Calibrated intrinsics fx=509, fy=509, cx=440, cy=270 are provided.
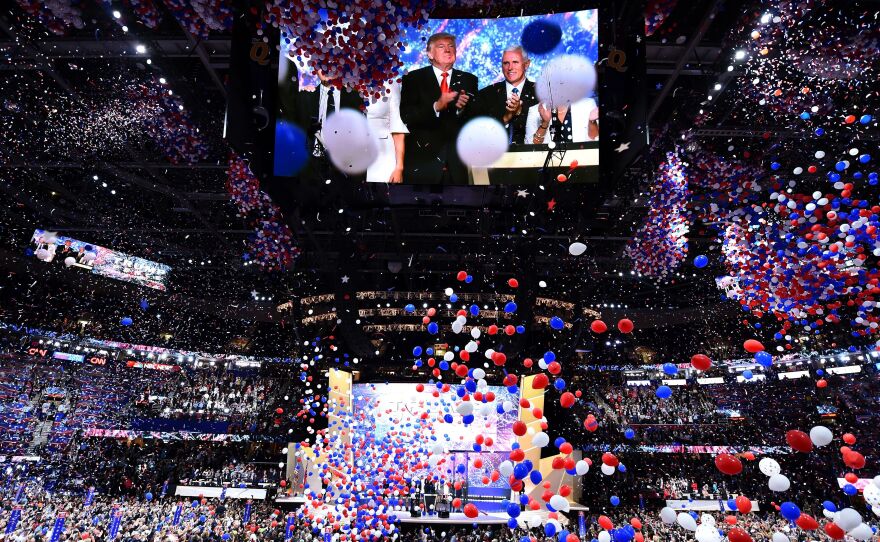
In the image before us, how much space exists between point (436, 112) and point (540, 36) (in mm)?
1037

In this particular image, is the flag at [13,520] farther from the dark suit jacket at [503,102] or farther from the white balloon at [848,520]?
the white balloon at [848,520]

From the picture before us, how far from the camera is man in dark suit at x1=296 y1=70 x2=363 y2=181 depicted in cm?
426

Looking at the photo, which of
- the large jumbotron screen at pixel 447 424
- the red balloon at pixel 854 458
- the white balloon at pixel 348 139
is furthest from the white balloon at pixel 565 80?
the large jumbotron screen at pixel 447 424

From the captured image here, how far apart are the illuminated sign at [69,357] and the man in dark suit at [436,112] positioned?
20.4m

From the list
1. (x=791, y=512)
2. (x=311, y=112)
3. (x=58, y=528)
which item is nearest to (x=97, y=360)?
(x=58, y=528)

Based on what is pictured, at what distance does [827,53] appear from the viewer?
14.4 feet

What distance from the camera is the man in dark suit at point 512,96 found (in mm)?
4211

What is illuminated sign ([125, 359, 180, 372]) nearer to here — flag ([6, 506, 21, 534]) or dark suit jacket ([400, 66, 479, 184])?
flag ([6, 506, 21, 534])

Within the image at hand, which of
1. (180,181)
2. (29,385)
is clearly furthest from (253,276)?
(29,385)

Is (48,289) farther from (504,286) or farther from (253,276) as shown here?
(504,286)

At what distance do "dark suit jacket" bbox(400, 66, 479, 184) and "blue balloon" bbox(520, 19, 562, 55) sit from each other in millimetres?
525

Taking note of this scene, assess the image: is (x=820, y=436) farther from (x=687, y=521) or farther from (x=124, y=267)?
(x=124, y=267)

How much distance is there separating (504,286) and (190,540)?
28.4ft

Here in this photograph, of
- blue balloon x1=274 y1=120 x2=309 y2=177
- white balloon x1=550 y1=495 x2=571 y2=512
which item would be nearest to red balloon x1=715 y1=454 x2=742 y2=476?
white balloon x1=550 y1=495 x2=571 y2=512
